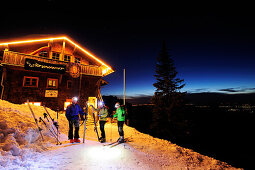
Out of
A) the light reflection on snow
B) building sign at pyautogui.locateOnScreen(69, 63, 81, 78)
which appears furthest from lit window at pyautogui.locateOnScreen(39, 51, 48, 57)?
the light reflection on snow

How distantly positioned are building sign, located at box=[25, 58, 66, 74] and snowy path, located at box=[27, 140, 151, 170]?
11685mm

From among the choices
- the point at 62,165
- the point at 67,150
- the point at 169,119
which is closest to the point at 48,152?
the point at 67,150

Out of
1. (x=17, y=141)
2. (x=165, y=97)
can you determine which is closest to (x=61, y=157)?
(x=17, y=141)

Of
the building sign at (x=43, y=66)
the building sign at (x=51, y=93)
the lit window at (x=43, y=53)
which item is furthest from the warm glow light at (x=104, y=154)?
the lit window at (x=43, y=53)

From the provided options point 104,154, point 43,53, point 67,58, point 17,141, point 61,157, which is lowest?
point 104,154

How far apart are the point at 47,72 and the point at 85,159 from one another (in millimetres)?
13812

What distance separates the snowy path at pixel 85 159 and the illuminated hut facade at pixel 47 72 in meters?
11.9

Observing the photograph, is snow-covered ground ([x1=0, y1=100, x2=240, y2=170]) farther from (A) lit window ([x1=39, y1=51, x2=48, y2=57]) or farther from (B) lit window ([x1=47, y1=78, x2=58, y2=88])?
(A) lit window ([x1=39, y1=51, x2=48, y2=57])

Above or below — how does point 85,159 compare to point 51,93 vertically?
below

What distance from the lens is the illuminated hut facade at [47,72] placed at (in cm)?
1269

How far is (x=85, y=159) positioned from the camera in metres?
3.99

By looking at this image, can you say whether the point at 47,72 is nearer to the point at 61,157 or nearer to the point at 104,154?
the point at 61,157

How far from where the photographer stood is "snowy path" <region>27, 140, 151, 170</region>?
3.55m

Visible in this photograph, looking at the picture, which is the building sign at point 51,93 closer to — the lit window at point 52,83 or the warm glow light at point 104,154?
the lit window at point 52,83
